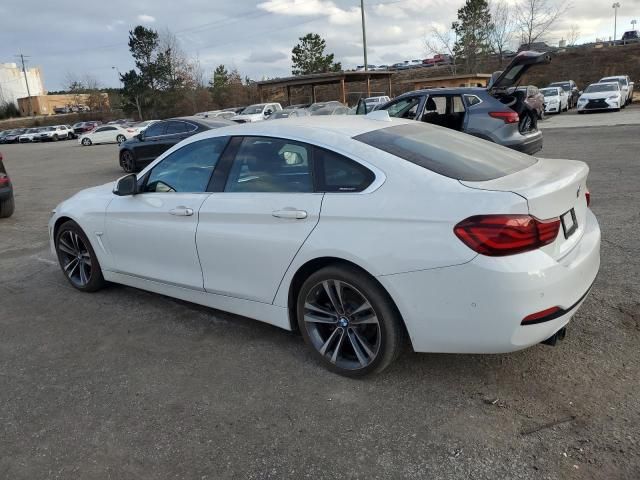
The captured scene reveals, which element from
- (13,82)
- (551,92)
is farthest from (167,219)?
(13,82)

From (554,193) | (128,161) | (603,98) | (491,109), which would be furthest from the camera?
(603,98)

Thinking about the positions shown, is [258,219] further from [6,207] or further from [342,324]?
[6,207]

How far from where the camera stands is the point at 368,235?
9.62 feet

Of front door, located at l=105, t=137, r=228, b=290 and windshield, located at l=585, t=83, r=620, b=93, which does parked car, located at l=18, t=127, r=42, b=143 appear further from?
front door, located at l=105, t=137, r=228, b=290

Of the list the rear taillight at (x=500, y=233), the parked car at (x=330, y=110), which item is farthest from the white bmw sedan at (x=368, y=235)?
the parked car at (x=330, y=110)

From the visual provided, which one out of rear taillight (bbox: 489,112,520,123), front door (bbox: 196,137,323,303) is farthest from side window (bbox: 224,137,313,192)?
rear taillight (bbox: 489,112,520,123)

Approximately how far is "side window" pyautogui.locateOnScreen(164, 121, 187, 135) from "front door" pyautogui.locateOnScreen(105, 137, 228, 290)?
32.4ft

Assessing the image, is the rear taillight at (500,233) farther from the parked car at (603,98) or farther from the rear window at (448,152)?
the parked car at (603,98)

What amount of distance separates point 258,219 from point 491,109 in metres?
7.34

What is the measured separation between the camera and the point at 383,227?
9.51ft

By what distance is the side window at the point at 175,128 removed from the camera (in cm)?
1393

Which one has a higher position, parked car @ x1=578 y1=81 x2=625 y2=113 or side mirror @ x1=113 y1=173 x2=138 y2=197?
side mirror @ x1=113 y1=173 x2=138 y2=197

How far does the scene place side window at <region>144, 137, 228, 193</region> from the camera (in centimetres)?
391

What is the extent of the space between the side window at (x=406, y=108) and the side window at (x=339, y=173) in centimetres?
773
